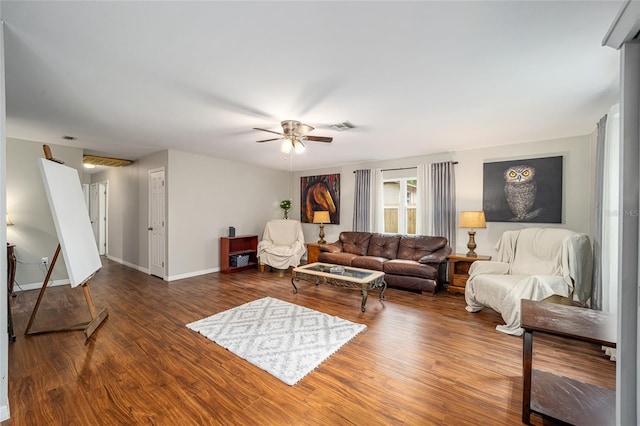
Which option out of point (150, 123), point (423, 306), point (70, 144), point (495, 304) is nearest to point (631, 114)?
point (495, 304)

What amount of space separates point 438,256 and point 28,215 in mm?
6487

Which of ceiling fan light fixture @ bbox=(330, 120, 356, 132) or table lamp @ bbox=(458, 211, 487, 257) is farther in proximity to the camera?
table lamp @ bbox=(458, 211, 487, 257)

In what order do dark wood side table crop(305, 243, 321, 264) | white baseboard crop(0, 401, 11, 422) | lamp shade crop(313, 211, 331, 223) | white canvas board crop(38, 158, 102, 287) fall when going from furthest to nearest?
1. lamp shade crop(313, 211, 331, 223)
2. dark wood side table crop(305, 243, 321, 264)
3. white canvas board crop(38, 158, 102, 287)
4. white baseboard crop(0, 401, 11, 422)

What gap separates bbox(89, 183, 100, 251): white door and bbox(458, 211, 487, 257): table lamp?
8746 millimetres

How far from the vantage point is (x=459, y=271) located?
433 centimetres

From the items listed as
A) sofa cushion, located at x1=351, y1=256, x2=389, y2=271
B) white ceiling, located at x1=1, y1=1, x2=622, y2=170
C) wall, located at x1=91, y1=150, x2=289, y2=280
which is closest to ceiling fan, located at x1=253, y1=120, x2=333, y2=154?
white ceiling, located at x1=1, y1=1, x2=622, y2=170

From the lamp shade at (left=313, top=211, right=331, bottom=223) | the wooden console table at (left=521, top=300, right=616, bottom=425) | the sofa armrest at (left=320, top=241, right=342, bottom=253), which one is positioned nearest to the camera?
the wooden console table at (left=521, top=300, right=616, bottom=425)

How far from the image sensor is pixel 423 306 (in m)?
3.60

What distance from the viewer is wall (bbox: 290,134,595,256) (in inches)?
144

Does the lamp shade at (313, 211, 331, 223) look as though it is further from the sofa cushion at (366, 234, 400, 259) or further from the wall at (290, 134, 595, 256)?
the sofa cushion at (366, 234, 400, 259)

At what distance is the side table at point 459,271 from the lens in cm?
415

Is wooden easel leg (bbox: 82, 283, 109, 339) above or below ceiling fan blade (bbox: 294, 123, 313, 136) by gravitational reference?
below

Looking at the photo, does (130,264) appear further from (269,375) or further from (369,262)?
(269,375)

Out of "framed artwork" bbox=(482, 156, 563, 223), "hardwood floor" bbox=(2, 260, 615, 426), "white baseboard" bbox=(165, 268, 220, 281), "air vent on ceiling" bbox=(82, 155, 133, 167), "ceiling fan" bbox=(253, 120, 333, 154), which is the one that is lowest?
"hardwood floor" bbox=(2, 260, 615, 426)
